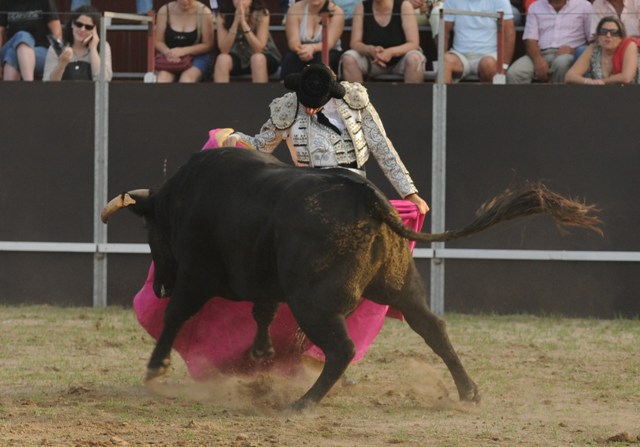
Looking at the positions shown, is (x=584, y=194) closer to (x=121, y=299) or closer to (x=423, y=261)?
(x=423, y=261)

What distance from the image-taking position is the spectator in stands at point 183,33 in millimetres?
9422

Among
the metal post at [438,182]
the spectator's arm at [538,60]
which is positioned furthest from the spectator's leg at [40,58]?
the spectator's arm at [538,60]

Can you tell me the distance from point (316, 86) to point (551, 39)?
371 centimetres

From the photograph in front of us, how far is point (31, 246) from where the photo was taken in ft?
31.6

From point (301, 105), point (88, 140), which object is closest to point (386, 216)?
point (301, 105)

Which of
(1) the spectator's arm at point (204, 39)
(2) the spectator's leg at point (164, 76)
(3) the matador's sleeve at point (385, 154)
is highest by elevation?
(1) the spectator's arm at point (204, 39)

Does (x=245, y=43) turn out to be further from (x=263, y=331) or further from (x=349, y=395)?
(x=349, y=395)

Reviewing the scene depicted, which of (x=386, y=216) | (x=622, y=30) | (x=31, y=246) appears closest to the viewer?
(x=386, y=216)

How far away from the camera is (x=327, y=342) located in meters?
5.34

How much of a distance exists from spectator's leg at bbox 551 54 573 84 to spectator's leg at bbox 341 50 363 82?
1.41m

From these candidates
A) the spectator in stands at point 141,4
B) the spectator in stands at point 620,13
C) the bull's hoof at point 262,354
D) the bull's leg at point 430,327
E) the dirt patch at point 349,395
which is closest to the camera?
the dirt patch at point 349,395

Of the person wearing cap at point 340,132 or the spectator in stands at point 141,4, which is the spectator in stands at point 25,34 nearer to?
the spectator in stands at point 141,4

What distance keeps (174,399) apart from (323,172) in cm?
129

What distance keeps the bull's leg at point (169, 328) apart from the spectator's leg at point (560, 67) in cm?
429
